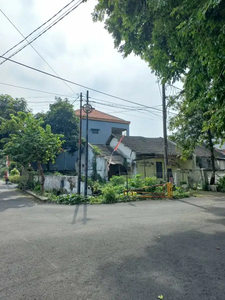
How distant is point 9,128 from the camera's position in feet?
58.8

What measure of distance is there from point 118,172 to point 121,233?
54.9 feet

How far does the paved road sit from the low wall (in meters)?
6.98

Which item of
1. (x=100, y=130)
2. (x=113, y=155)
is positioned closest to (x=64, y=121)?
(x=113, y=155)

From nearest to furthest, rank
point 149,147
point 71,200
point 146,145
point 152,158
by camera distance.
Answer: point 71,200 → point 152,158 → point 149,147 → point 146,145

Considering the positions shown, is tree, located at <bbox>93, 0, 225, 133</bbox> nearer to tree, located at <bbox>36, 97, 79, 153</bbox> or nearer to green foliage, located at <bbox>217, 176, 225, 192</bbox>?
green foliage, located at <bbox>217, 176, 225, 192</bbox>

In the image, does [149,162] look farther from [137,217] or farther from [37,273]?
[37,273]

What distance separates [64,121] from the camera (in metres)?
25.3

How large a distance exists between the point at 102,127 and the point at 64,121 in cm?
833

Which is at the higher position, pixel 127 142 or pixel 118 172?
pixel 127 142

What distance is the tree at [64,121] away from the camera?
997 inches

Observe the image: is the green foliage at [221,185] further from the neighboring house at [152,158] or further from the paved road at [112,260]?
the paved road at [112,260]

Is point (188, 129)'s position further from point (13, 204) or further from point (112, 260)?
point (112, 260)

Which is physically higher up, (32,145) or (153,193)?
(32,145)

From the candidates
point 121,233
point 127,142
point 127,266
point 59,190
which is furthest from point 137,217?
point 127,142
